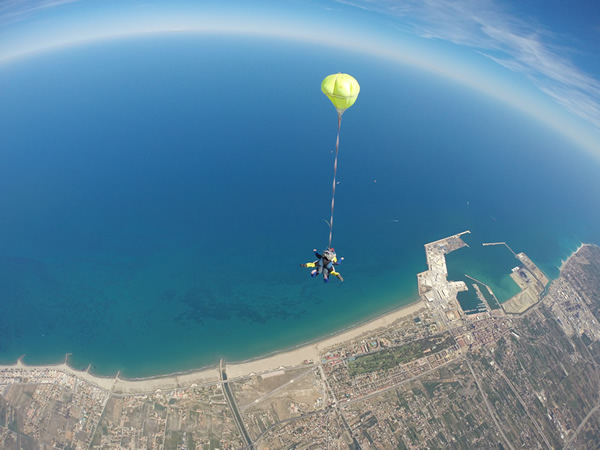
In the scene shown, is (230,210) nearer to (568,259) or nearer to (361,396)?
(361,396)

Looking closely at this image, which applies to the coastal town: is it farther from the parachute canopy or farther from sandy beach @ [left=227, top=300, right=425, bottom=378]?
the parachute canopy

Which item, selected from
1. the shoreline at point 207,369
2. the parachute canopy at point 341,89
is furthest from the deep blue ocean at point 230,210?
the parachute canopy at point 341,89

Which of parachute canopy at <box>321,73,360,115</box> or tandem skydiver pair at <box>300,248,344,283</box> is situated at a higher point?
parachute canopy at <box>321,73,360,115</box>

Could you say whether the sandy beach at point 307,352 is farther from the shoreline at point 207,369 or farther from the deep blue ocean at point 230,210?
the deep blue ocean at point 230,210

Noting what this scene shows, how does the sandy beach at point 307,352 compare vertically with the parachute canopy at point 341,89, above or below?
below

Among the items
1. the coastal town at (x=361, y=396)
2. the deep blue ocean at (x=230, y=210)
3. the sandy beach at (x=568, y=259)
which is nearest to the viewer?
the coastal town at (x=361, y=396)

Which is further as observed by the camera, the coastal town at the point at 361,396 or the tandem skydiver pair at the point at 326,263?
the coastal town at the point at 361,396

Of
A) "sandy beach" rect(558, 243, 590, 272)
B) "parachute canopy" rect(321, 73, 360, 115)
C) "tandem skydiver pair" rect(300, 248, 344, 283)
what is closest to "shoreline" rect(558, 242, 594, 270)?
"sandy beach" rect(558, 243, 590, 272)
